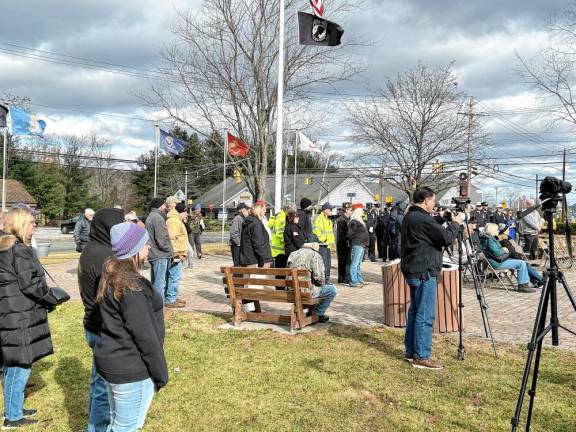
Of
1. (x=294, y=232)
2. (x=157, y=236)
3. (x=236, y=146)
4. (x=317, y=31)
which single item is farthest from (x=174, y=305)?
(x=317, y=31)

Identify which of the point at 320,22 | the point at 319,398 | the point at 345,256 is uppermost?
the point at 320,22

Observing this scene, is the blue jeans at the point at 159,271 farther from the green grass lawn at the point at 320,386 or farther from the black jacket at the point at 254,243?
the green grass lawn at the point at 320,386

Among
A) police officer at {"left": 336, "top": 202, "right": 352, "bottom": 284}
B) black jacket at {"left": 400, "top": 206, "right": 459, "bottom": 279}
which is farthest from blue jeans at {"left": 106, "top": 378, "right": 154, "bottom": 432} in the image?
police officer at {"left": 336, "top": 202, "right": 352, "bottom": 284}

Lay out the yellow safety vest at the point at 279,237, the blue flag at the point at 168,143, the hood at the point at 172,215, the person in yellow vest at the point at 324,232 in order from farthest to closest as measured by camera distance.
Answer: the blue flag at the point at 168,143, the person in yellow vest at the point at 324,232, the yellow safety vest at the point at 279,237, the hood at the point at 172,215

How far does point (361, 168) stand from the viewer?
2381 centimetres

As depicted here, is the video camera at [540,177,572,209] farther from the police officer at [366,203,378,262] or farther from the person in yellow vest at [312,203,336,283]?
the police officer at [366,203,378,262]

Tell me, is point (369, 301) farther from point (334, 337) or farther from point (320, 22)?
point (320, 22)

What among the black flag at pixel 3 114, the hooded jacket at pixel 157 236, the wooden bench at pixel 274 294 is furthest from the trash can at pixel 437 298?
the black flag at pixel 3 114

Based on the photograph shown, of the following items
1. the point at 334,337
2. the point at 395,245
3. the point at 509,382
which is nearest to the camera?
the point at 509,382

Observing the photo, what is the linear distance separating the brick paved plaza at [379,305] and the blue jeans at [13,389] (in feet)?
15.0

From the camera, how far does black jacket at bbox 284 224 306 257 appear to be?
966 cm

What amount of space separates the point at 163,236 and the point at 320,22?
733 cm

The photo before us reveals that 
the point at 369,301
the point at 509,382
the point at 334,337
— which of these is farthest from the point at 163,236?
the point at 509,382

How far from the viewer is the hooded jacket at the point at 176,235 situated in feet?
31.5
